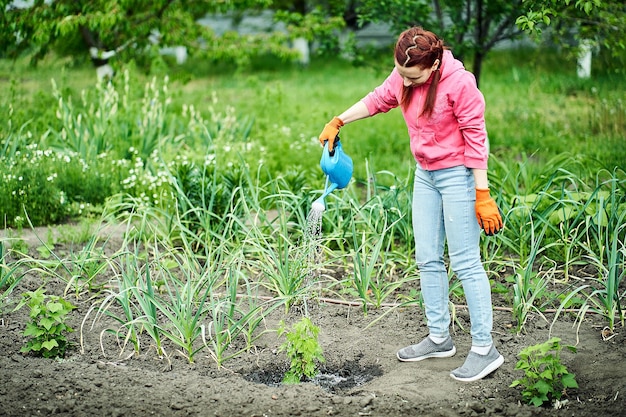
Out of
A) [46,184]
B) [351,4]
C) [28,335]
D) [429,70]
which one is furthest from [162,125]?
[351,4]

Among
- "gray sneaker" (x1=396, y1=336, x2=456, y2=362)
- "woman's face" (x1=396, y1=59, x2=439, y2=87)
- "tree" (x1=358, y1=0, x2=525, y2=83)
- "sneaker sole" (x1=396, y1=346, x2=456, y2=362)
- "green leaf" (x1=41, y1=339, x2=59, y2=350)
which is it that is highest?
"woman's face" (x1=396, y1=59, x2=439, y2=87)

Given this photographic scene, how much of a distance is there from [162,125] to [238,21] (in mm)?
8371

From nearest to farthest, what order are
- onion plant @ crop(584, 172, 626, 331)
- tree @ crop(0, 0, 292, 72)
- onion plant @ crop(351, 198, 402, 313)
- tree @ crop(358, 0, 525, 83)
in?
onion plant @ crop(584, 172, 626, 331), onion plant @ crop(351, 198, 402, 313), tree @ crop(358, 0, 525, 83), tree @ crop(0, 0, 292, 72)

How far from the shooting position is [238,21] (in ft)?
49.3

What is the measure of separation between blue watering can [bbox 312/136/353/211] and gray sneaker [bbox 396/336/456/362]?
773mm

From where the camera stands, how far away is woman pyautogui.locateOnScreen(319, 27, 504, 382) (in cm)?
337

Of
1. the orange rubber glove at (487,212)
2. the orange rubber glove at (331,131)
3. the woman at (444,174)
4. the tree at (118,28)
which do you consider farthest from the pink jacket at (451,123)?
the tree at (118,28)

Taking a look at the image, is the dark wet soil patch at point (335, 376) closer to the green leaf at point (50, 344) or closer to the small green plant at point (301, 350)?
the small green plant at point (301, 350)

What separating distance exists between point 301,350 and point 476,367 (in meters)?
0.77

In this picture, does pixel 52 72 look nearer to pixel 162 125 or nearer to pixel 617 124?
pixel 162 125

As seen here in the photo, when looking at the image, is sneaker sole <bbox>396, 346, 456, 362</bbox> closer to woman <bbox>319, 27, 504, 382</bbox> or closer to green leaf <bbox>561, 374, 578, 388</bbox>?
woman <bbox>319, 27, 504, 382</bbox>

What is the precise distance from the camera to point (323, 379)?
148 inches

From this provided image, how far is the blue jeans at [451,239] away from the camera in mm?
3498

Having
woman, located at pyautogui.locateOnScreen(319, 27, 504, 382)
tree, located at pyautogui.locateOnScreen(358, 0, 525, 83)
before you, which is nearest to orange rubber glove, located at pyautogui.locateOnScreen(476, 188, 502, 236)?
woman, located at pyautogui.locateOnScreen(319, 27, 504, 382)
